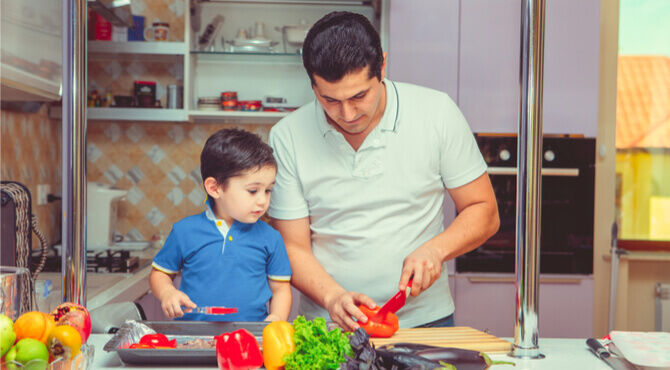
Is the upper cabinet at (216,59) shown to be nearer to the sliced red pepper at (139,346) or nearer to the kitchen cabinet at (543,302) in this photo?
the kitchen cabinet at (543,302)

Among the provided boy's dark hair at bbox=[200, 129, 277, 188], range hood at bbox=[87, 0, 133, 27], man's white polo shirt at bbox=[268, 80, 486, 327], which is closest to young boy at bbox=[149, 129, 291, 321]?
boy's dark hair at bbox=[200, 129, 277, 188]

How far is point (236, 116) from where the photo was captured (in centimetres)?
310

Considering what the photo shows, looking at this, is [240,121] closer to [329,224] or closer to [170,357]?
[329,224]

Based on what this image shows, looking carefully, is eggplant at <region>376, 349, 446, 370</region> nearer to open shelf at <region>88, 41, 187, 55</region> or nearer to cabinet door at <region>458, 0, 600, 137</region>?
cabinet door at <region>458, 0, 600, 137</region>

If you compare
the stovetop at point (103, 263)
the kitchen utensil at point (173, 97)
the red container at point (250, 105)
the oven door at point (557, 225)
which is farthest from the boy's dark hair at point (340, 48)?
the kitchen utensil at point (173, 97)

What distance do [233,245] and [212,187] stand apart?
0.14 m

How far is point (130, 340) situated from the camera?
104cm

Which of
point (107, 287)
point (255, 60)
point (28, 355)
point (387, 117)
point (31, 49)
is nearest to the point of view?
point (28, 355)

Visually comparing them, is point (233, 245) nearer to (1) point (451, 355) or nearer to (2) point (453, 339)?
(2) point (453, 339)

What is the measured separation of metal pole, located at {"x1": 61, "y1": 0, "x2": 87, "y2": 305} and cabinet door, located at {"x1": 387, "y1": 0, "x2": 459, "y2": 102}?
1957 millimetres

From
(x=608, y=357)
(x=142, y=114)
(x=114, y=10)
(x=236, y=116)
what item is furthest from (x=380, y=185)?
(x=142, y=114)

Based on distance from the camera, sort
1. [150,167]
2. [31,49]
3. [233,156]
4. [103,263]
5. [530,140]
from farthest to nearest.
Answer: [150,167]
[103,263]
[31,49]
[233,156]
[530,140]

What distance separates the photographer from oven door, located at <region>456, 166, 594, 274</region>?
9.21 feet

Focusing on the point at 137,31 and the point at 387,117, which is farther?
the point at 137,31
